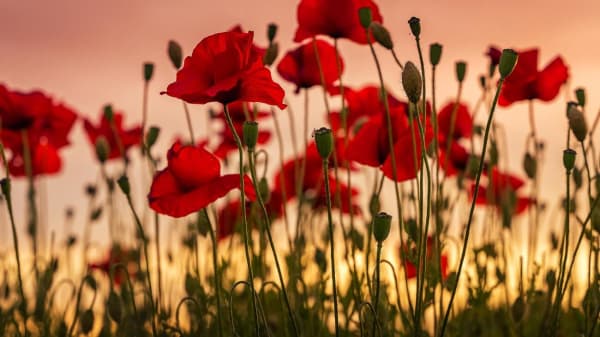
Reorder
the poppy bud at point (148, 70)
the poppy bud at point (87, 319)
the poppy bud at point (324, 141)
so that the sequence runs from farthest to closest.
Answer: the poppy bud at point (148, 70)
the poppy bud at point (87, 319)
the poppy bud at point (324, 141)

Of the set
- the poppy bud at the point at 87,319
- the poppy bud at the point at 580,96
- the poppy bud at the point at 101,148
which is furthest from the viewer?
the poppy bud at the point at 101,148

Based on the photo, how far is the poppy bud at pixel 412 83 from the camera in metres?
1.60

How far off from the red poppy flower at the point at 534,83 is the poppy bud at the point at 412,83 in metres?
1.17

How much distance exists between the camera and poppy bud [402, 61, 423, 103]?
1.60 metres

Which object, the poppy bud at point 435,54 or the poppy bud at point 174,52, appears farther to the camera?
the poppy bud at point 174,52

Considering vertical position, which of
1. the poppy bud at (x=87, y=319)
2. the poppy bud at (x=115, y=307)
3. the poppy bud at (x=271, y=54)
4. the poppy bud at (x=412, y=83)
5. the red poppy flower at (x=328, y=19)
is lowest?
the poppy bud at (x=87, y=319)

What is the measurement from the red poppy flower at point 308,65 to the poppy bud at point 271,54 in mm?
182

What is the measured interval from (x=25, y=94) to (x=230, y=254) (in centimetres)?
106

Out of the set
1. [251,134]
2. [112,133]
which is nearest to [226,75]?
[251,134]

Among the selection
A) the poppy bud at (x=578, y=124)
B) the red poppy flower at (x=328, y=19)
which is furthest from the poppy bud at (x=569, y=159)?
the red poppy flower at (x=328, y=19)

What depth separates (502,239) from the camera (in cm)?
289

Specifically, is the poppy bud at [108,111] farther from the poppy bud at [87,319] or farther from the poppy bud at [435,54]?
the poppy bud at [435,54]

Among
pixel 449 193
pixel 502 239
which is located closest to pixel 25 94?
pixel 449 193

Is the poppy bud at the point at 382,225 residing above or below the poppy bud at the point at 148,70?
below
